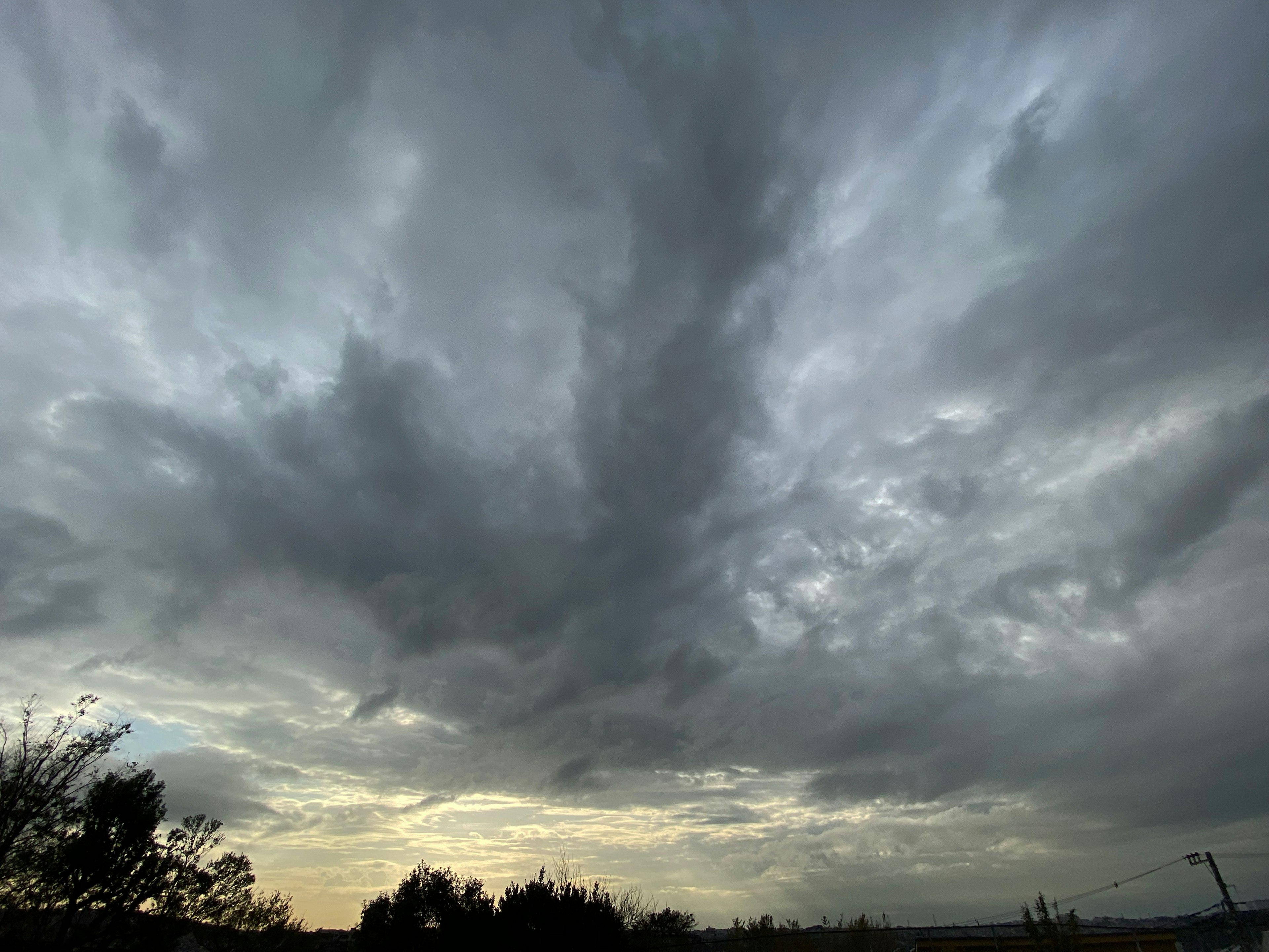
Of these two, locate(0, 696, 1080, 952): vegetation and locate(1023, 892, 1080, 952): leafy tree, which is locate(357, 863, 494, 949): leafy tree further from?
locate(1023, 892, 1080, 952): leafy tree

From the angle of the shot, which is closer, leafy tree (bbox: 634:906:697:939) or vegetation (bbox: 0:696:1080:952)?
vegetation (bbox: 0:696:1080:952)

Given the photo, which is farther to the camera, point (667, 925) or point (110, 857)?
point (667, 925)

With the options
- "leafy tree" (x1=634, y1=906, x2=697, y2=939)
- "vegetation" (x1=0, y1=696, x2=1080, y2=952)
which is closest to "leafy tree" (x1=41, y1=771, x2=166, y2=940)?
"vegetation" (x1=0, y1=696, x2=1080, y2=952)

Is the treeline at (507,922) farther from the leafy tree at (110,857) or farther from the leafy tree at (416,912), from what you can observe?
the leafy tree at (110,857)

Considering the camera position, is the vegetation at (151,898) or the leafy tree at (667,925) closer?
the vegetation at (151,898)

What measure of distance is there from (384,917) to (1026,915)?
177ft

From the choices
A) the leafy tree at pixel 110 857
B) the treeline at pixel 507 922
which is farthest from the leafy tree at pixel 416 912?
the leafy tree at pixel 110 857

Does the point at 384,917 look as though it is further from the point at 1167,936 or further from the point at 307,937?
the point at 1167,936

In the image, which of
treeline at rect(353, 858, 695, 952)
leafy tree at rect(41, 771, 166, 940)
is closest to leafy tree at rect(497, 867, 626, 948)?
treeline at rect(353, 858, 695, 952)

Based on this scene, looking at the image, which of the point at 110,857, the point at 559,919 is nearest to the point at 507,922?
the point at 559,919

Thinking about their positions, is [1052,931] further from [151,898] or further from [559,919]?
[151,898]

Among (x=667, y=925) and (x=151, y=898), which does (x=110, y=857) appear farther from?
(x=667, y=925)

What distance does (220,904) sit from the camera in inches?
2247

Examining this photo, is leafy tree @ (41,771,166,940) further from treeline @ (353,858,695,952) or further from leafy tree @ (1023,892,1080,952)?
leafy tree @ (1023,892,1080,952)
